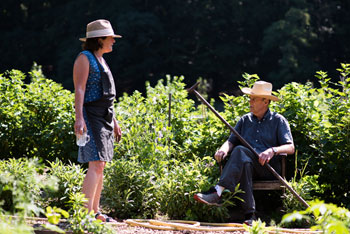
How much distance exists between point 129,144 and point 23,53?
3027 centimetres

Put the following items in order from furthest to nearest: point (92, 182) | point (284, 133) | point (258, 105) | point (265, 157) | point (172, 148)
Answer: point (172, 148), point (258, 105), point (284, 133), point (265, 157), point (92, 182)

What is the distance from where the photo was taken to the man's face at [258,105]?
17.0ft

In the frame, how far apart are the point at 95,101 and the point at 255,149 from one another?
1479 mm

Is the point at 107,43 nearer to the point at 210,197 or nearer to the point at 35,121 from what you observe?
the point at 210,197

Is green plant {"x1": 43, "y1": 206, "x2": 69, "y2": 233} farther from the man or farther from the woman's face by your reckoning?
the man

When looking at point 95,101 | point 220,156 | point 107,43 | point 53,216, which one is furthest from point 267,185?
point 53,216

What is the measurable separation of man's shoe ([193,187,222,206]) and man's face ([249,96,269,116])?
81 centimetres

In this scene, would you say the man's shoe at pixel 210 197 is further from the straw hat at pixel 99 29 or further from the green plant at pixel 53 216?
the green plant at pixel 53 216

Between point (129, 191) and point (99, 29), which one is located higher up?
point (99, 29)

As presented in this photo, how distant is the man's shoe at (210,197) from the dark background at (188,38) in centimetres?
2697

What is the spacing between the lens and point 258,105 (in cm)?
518

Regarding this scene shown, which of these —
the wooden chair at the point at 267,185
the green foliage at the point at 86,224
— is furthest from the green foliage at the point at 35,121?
the green foliage at the point at 86,224

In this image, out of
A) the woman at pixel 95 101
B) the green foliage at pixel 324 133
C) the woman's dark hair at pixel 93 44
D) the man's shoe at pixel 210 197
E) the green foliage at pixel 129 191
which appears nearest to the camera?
the woman at pixel 95 101

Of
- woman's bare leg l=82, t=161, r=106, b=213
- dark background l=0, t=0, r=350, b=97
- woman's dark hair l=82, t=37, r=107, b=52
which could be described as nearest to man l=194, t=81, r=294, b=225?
woman's bare leg l=82, t=161, r=106, b=213
